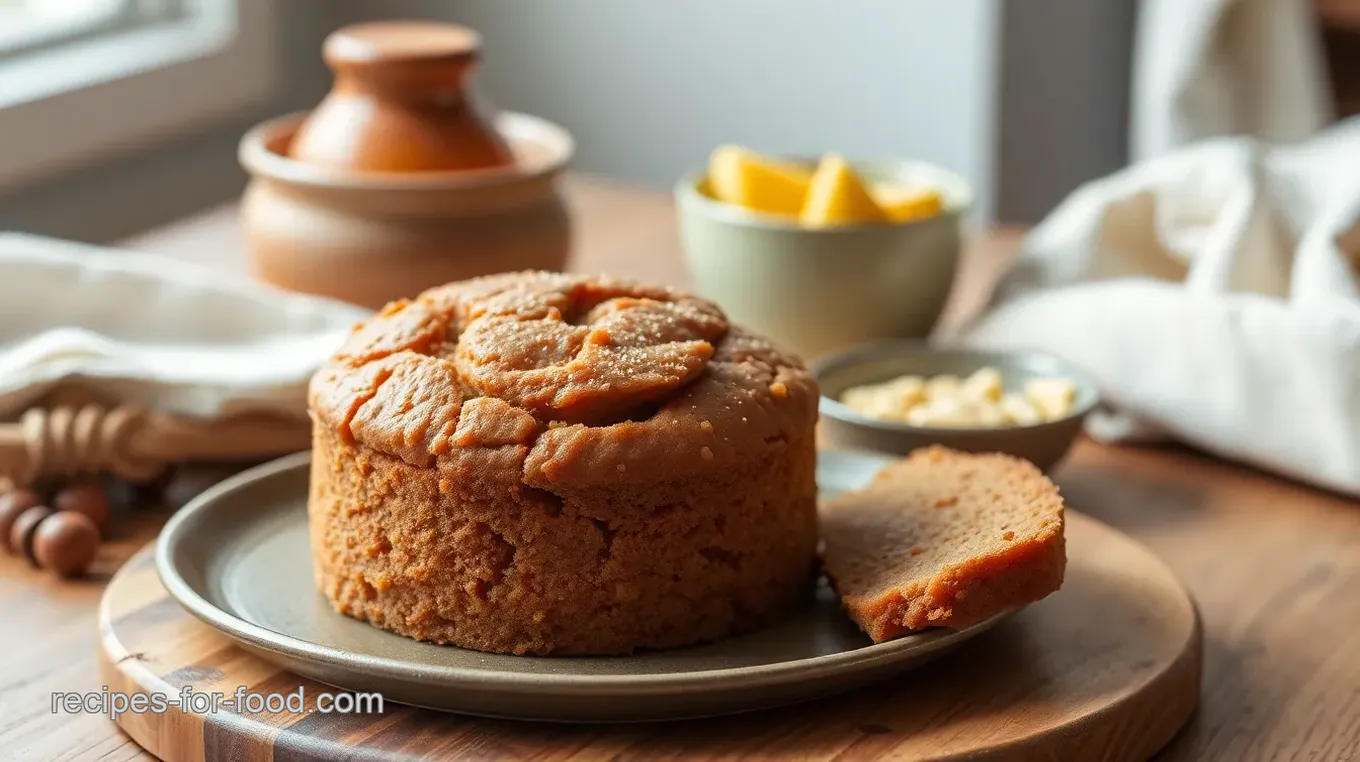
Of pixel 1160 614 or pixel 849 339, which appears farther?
pixel 849 339

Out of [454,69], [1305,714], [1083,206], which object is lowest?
[1305,714]

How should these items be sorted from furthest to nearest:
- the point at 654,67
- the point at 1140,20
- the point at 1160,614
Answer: the point at 654,67, the point at 1140,20, the point at 1160,614

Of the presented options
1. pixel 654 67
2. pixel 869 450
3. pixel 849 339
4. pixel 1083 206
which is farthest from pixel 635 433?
pixel 654 67

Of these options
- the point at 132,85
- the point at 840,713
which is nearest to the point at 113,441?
the point at 840,713

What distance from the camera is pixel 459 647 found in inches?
41.3

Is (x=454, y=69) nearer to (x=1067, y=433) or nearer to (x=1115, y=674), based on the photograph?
(x=1067, y=433)

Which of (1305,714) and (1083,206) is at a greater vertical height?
(1083,206)

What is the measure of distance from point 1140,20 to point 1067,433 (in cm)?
181

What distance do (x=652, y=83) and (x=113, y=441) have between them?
2035 millimetres

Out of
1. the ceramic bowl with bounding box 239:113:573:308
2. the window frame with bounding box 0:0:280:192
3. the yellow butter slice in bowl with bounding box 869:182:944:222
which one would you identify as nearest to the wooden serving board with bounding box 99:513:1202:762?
the ceramic bowl with bounding box 239:113:573:308

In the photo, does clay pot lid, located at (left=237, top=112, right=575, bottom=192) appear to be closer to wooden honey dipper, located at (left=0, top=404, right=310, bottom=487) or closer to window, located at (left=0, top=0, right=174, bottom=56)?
wooden honey dipper, located at (left=0, top=404, right=310, bottom=487)

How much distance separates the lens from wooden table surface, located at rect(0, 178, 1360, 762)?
40.8 inches

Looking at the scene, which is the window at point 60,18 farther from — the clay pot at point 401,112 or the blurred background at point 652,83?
the clay pot at point 401,112

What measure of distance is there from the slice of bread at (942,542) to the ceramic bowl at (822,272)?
1.32ft
